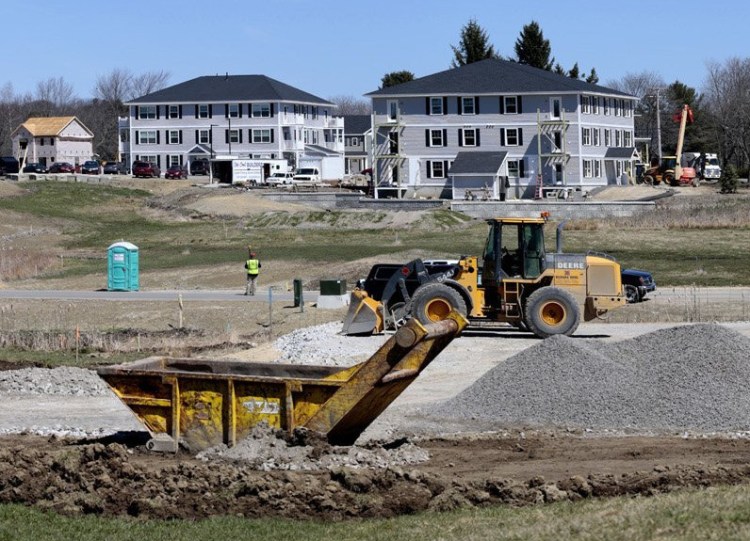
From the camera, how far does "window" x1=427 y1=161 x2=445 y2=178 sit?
98500 mm

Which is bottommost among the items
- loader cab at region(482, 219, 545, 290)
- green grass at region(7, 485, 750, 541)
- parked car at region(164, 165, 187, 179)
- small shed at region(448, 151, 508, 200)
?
green grass at region(7, 485, 750, 541)

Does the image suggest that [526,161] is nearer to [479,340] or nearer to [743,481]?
[479,340]

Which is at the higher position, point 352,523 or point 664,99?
point 664,99

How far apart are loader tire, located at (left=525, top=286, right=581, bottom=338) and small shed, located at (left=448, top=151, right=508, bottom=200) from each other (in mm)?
61137

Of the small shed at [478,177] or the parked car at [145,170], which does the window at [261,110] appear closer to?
the parked car at [145,170]

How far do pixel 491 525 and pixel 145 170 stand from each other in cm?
10191

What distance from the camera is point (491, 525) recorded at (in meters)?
14.4

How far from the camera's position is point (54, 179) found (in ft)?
347

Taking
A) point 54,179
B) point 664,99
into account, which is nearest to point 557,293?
point 54,179

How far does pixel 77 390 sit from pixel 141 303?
16430mm

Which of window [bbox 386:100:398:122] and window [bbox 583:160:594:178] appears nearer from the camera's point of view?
window [bbox 386:100:398:122]

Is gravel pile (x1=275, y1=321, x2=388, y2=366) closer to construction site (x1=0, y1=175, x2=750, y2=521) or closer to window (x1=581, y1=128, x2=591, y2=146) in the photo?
construction site (x1=0, y1=175, x2=750, y2=521)

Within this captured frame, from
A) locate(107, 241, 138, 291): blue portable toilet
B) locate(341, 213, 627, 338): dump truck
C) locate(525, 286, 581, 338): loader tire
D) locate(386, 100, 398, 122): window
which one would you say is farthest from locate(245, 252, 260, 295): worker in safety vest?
locate(386, 100, 398, 122): window

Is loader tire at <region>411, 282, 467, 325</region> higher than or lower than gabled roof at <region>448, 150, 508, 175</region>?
lower
